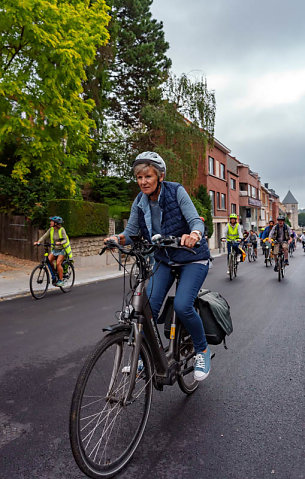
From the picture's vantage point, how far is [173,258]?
307cm

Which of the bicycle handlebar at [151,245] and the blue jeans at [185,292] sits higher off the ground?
the bicycle handlebar at [151,245]

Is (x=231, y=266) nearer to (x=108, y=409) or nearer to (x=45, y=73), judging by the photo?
(x=45, y=73)

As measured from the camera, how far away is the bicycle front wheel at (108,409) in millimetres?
1976

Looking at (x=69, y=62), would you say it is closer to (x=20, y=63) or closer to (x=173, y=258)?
(x=20, y=63)

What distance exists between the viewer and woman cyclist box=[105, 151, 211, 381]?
2.92m

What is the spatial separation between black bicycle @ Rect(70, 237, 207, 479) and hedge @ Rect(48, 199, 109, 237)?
1362cm

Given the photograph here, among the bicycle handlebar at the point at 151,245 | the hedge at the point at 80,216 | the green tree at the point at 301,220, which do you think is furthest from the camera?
the green tree at the point at 301,220

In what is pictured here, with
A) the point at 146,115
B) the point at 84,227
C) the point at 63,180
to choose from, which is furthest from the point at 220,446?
the point at 146,115

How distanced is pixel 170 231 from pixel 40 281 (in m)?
6.67

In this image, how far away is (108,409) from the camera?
7.55 feet

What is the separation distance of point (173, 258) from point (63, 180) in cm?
1163

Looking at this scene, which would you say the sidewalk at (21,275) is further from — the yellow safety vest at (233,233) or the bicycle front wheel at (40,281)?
the yellow safety vest at (233,233)

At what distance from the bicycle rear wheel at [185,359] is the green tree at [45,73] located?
961 cm

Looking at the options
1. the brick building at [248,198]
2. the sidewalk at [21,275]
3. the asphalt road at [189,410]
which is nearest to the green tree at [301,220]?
the brick building at [248,198]
